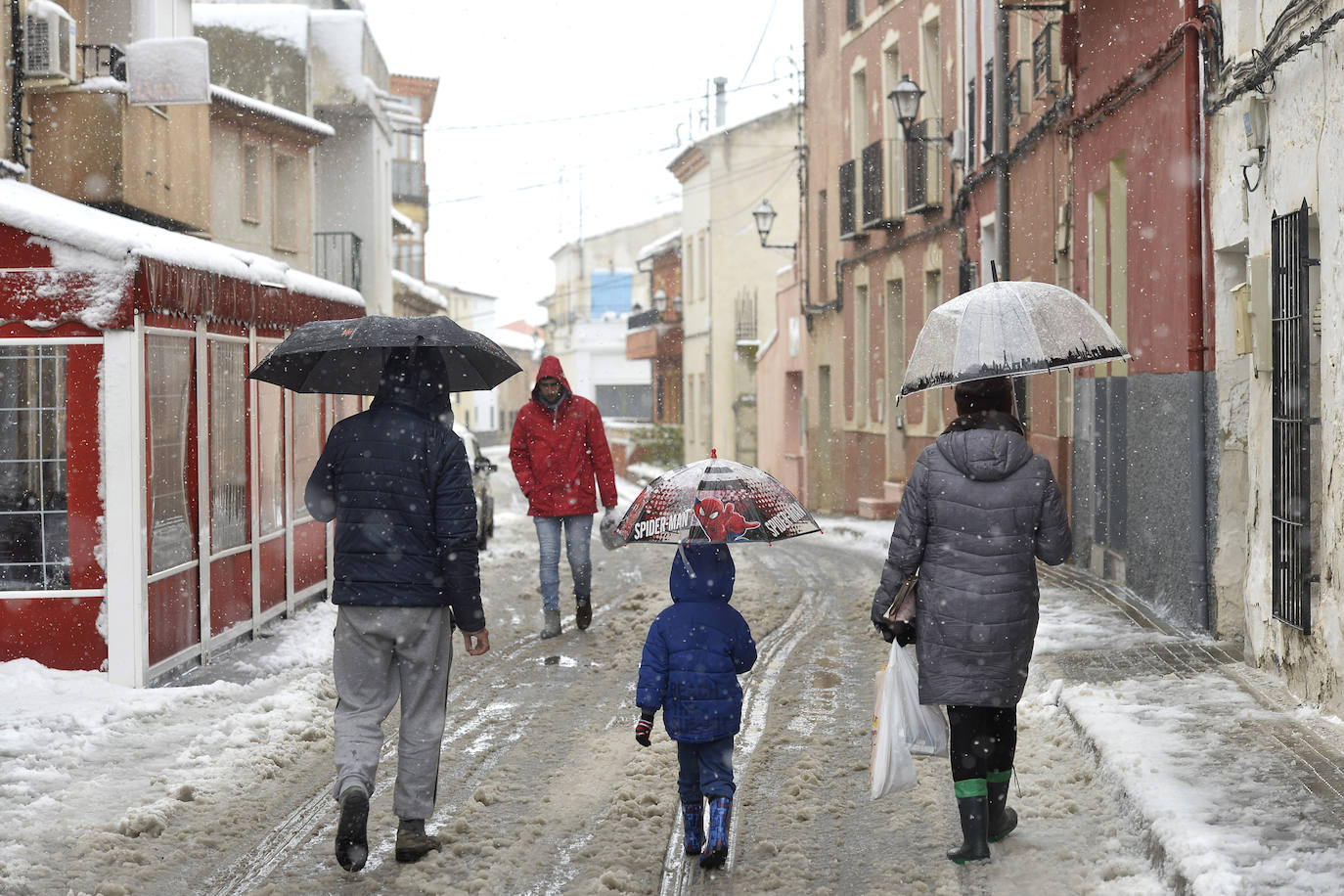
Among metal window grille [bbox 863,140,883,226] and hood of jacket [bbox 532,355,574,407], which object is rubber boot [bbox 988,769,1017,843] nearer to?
hood of jacket [bbox 532,355,574,407]

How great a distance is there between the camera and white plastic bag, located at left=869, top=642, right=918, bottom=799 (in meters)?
5.26

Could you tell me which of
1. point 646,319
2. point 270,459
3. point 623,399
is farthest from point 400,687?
point 623,399

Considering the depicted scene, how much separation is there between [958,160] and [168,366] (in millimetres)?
12368

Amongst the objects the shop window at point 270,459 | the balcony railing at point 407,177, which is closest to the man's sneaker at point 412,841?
the shop window at point 270,459

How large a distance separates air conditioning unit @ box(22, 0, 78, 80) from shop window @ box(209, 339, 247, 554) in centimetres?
335

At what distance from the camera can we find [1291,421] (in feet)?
25.1

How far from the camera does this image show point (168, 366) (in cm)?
895

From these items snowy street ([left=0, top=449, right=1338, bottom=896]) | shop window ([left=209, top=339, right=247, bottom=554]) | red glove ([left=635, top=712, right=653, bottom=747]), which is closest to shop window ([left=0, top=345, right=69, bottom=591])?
snowy street ([left=0, top=449, right=1338, bottom=896])

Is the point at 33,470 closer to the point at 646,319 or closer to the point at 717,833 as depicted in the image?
the point at 717,833

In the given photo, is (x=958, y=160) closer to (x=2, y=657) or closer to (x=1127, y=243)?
(x=1127, y=243)

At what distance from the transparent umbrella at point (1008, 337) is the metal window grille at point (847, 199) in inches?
730

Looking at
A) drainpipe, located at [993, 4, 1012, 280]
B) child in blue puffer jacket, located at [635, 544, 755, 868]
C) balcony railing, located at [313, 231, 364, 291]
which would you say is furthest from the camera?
balcony railing, located at [313, 231, 364, 291]

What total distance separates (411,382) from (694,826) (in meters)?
1.84

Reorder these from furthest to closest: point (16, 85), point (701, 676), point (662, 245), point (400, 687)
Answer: point (662, 245) → point (16, 85) → point (400, 687) → point (701, 676)
